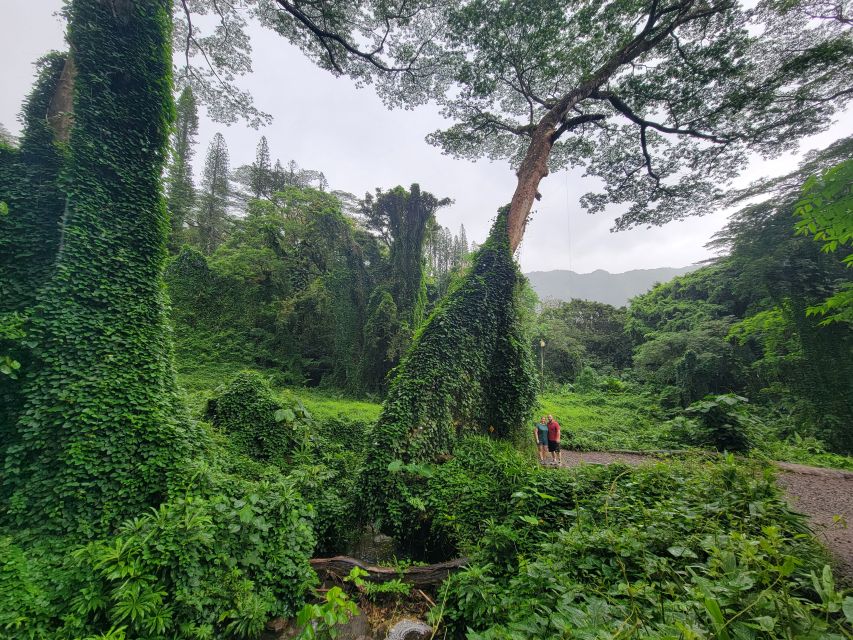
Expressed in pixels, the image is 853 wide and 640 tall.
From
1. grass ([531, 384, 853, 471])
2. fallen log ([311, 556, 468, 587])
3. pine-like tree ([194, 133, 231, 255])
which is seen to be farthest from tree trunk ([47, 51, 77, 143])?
pine-like tree ([194, 133, 231, 255])

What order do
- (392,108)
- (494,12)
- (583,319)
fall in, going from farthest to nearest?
(583,319)
(392,108)
(494,12)

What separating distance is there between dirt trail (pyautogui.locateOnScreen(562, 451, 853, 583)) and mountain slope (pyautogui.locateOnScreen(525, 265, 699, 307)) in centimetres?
14843

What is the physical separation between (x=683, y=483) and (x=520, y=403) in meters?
3.79

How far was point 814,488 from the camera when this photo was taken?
220 inches

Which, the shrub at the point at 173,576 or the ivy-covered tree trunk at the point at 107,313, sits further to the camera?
the ivy-covered tree trunk at the point at 107,313

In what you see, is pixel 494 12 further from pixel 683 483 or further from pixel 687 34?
pixel 683 483

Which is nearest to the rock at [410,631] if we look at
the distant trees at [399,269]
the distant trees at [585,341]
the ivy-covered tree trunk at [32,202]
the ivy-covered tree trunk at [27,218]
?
the ivy-covered tree trunk at [27,218]

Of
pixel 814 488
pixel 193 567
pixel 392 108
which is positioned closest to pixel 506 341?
pixel 814 488

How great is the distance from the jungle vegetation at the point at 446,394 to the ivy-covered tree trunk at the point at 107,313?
0.10ft

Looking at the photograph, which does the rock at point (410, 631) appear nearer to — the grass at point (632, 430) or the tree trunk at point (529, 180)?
the grass at point (632, 430)

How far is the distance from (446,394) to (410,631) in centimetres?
349

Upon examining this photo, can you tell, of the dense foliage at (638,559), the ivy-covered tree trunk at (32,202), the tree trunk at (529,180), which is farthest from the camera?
the tree trunk at (529,180)

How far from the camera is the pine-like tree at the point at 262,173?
2883 cm

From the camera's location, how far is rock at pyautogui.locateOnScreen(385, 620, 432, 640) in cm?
348
